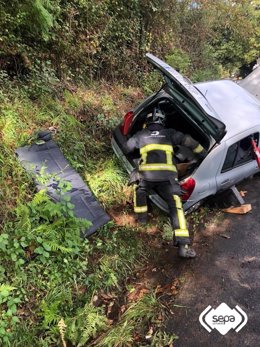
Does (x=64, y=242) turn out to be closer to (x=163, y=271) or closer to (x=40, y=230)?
(x=40, y=230)

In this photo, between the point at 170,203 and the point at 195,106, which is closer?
the point at 195,106

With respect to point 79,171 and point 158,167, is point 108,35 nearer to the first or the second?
point 79,171

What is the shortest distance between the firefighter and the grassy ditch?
0.48m

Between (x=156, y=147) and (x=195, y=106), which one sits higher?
(x=195, y=106)

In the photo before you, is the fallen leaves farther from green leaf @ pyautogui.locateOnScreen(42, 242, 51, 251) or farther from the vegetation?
green leaf @ pyautogui.locateOnScreen(42, 242, 51, 251)

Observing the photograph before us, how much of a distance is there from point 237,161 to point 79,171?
2.41m

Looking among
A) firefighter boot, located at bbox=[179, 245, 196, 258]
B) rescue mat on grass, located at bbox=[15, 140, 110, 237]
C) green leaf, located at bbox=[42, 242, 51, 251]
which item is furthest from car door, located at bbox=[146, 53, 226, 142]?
green leaf, located at bbox=[42, 242, 51, 251]

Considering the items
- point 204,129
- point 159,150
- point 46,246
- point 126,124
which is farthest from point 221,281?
point 126,124

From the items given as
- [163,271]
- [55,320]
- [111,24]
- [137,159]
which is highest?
[111,24]

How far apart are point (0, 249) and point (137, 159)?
237 cm

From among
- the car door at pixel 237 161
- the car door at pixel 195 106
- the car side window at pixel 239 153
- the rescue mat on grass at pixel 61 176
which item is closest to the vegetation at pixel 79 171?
the rescue mat on grass at pixel 61 176

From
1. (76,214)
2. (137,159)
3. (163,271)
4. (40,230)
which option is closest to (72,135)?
(137,159)

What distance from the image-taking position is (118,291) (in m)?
4.29

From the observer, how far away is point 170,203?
4.74 m
